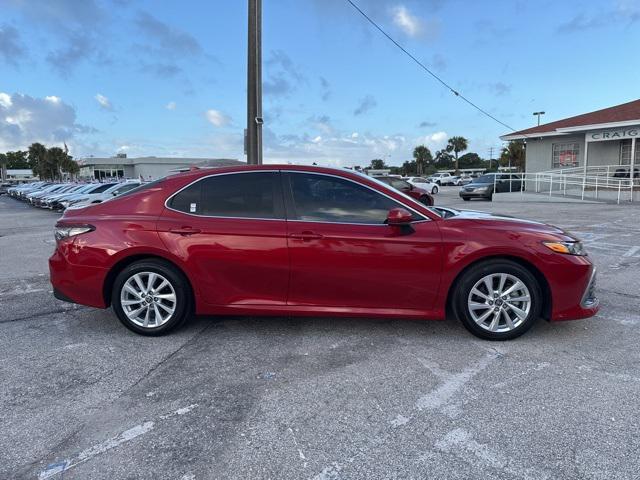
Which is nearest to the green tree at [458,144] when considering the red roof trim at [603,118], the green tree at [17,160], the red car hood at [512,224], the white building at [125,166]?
the white building at [125,166]

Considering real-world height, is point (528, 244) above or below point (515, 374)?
above

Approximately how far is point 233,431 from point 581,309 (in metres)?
3.13

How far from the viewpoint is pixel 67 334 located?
179 inches

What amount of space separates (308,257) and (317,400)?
1307 millimetres

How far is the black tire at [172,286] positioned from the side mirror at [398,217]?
1931mm

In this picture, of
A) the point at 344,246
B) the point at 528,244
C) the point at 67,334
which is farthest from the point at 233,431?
the point at 528,244

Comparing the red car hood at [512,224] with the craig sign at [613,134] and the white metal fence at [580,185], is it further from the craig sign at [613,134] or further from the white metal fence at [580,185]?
the craig sign at [613,134]

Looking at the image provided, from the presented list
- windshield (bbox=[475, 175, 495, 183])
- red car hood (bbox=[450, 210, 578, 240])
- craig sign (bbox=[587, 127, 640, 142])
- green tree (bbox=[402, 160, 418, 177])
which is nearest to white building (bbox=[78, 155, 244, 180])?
green tree (bbox=[402, 160, 418, 177])

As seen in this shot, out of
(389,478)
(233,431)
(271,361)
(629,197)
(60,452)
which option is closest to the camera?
(389,478)

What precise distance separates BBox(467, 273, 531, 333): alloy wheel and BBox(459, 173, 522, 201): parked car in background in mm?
21969

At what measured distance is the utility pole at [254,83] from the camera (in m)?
9.83

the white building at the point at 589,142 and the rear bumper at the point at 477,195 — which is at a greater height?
the white building at the point at 589,142

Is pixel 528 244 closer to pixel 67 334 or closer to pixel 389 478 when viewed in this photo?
pixel 389 478

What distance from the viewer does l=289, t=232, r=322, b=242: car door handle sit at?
4109 mm
